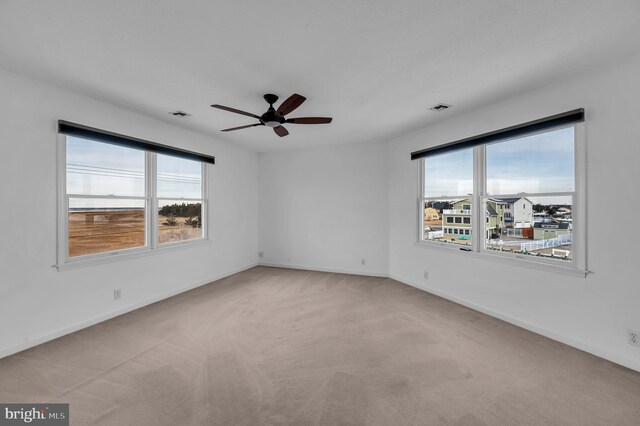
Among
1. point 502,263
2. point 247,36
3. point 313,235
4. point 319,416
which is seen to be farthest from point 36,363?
point 502,263

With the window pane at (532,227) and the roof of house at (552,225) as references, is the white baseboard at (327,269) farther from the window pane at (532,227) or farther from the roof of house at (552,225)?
the roof of house at (552,225)

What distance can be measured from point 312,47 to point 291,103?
526mm

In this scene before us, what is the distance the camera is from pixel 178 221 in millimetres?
4324

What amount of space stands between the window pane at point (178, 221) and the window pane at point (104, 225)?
294 millimetres

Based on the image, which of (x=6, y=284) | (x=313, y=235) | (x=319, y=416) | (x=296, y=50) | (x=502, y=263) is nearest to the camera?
(x=319, y=416)

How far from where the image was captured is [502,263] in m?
3.18

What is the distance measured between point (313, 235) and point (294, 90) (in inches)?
131

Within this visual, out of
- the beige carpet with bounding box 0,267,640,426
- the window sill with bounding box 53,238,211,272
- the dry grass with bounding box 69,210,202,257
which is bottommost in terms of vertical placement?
the beige carpet with bounding box 0,267,640,426

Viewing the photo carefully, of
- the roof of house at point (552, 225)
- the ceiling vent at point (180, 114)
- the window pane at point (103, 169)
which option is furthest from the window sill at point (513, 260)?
the window pane at point (103, 169)

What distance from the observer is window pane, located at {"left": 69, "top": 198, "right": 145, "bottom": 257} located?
9.89 ft

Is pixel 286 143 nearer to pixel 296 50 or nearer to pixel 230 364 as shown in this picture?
pixel 296 50

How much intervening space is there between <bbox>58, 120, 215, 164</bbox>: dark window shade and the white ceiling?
1.27 feet

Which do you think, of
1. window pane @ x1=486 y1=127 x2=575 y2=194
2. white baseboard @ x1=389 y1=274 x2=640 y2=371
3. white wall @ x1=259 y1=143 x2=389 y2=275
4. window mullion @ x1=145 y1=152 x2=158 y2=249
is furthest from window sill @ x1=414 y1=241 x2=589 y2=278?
window mullion @ x1=145 y1=152 x2=158 y2=249

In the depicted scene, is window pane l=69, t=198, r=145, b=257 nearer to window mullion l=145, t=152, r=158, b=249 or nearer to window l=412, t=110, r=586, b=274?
window mullion l=145, t=152, r=158, b=249
